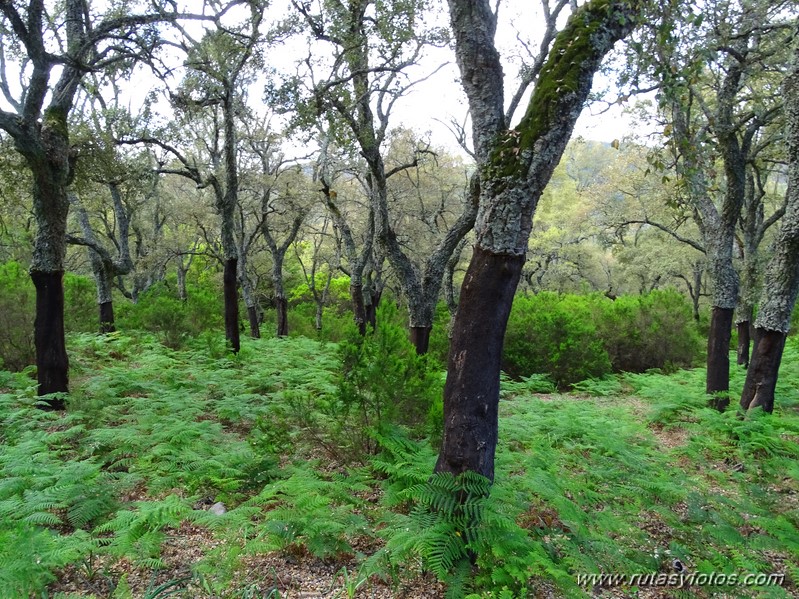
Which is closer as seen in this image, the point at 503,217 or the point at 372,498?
the point at 503,217

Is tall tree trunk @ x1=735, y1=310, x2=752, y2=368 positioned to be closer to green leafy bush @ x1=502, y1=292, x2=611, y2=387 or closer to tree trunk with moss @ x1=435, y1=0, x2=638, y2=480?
green leafy bush @ x1=502, y1=292, x2=611, y2=387

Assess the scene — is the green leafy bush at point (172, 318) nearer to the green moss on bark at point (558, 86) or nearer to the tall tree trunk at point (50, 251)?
the tall tree trunk at point (50, 251)

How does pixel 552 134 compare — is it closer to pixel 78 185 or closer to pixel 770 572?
pixel 770 572

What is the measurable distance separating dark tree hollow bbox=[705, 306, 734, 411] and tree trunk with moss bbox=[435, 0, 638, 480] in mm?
5825

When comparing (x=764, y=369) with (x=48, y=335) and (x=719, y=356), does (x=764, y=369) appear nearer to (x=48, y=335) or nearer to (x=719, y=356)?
(x=719, y=356)

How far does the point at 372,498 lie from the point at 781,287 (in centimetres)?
592

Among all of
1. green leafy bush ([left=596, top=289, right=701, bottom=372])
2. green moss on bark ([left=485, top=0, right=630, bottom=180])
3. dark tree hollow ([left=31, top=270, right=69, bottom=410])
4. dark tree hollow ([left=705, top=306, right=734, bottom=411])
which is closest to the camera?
green moss on bark ([left=485, top=0, right=630, bottom=180])

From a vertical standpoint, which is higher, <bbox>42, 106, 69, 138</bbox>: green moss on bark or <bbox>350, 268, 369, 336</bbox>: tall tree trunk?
<bbox>42, 106, 69, 138</bbox>: green moss on bark

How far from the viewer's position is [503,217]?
3293 millimetres

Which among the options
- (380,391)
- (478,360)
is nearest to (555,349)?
(380,391)

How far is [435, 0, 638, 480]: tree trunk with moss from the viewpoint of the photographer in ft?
10.8

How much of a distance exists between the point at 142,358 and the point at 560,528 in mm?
8660

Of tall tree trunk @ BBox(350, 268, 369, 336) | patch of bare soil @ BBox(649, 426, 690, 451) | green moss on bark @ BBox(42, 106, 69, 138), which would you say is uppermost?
green moss on bark @ BBox(42, 106, 69, 138)

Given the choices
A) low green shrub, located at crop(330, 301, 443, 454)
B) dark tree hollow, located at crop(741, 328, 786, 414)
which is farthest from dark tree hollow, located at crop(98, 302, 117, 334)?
dark tree hollow, located at crop(741, 328, 786, 414)
